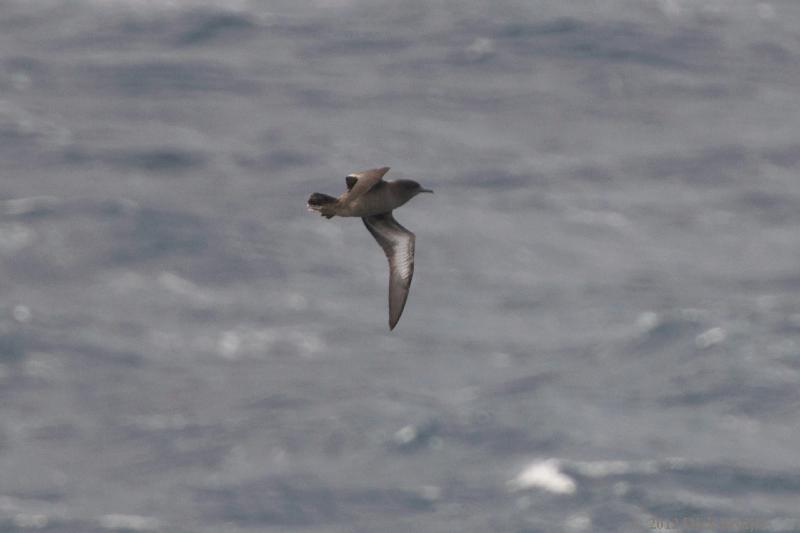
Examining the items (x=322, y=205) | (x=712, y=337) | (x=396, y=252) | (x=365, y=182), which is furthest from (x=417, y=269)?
(x=322, y=205)

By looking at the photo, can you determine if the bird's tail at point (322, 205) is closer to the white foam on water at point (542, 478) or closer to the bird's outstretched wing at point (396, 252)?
the bird's outstretched wing at point (396, 252)

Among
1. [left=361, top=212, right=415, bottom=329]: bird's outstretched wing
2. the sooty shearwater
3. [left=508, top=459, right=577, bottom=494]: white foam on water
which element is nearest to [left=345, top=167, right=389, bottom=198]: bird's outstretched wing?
the sooty shearwater

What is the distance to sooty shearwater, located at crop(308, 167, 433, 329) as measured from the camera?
22.6 m

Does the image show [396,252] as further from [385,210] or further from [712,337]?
[712,337]

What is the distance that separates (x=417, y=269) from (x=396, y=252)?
58.7 meters

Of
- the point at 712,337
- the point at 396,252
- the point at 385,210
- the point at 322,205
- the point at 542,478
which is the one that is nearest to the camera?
the point at 322,205

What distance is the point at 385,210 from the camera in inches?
928

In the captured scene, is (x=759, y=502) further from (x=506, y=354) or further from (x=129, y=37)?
(x=129, y=37)

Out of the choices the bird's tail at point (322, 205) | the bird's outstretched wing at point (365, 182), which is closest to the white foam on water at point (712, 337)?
the bird's outstretched wing at point (365, 182)

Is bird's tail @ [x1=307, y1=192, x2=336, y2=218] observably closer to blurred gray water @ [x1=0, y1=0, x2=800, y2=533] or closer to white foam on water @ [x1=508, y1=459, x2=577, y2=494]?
blurred gray water @ [x1=0, y1=0, x2=800, y2=533]

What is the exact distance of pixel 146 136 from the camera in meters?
93.3

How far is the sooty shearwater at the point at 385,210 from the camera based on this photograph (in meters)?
22.6

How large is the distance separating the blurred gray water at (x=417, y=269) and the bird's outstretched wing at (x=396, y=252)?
1596 inches

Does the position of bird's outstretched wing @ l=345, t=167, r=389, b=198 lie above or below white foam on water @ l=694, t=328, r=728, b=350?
above
